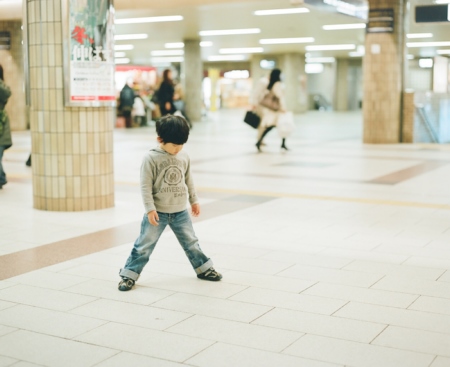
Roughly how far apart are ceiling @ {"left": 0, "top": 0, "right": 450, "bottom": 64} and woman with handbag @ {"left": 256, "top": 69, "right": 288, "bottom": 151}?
1.70m

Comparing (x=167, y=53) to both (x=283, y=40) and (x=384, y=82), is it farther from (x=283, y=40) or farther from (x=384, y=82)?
(x=384, y=82)

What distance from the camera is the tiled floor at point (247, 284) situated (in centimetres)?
330

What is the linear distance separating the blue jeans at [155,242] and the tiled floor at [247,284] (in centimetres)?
13

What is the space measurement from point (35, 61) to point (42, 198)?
4.67 ft

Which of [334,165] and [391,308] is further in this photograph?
[334,165]

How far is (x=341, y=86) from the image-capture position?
141 ft

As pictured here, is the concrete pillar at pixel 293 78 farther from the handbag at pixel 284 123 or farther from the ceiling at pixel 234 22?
the handbag at pixel 284 123

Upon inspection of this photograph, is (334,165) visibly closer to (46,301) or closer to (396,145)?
(396,145)

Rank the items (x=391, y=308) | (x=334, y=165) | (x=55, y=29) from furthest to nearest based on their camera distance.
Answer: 1. (x=334, y=165)
2. (x=55, y=29)
3. (x=391, y=308)

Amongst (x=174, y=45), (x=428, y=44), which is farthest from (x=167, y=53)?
(x=428, y=44)

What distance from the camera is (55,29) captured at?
272 inches

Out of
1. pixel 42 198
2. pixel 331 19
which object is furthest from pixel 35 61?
pixel 331 19

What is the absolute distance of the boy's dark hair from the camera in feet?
13.8

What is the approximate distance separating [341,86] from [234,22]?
22.4 metres
